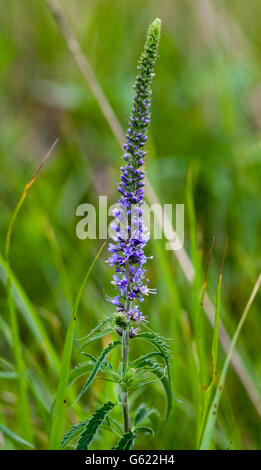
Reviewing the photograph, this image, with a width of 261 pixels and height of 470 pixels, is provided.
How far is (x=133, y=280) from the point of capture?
6.91 ft

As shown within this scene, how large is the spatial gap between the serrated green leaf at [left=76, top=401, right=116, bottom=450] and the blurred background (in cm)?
78

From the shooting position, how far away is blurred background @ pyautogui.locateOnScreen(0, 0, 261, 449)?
3330mm

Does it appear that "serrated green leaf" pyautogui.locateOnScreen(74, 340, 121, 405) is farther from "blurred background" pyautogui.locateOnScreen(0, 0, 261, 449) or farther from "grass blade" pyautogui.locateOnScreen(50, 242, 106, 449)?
"blurred background" pyautogui.locateOnScreen(0, 0, 261, 449)

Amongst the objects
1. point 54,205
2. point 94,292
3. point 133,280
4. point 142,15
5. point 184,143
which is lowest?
point 133,280

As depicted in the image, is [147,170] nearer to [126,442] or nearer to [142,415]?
[142,415]

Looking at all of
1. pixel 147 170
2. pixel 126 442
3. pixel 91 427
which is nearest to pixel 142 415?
pixel 126 442

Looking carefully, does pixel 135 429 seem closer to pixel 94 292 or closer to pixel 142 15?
pixel 94 292

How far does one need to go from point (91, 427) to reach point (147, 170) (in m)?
3.58

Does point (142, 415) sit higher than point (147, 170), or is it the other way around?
point (147, 170)

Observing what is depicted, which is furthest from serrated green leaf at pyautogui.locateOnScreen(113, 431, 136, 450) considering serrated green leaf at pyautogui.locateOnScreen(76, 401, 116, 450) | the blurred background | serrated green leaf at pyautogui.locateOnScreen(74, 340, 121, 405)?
the blurred background

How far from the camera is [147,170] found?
17.0 ft

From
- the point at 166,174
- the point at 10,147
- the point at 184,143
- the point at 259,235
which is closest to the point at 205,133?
the point at 184,143

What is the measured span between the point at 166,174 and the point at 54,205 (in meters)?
1.45

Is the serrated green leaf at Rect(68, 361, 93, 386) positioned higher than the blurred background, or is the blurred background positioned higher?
the blurred background
